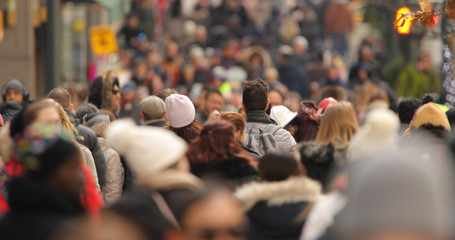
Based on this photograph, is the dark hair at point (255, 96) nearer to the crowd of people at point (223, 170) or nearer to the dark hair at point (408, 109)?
the crowd of people at point (223, 170)

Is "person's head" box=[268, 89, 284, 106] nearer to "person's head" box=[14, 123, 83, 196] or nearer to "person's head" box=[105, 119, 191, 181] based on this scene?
"person's head" box=[105, 119, 191, 181]

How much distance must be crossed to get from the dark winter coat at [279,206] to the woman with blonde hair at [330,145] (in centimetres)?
88

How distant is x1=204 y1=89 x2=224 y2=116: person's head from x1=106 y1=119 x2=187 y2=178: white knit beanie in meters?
7.64

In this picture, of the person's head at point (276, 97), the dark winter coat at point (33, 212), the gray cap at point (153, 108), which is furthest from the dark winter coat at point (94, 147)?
the dark winter coat at point (33, 212)

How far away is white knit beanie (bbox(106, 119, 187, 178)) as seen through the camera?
5613 millimetres

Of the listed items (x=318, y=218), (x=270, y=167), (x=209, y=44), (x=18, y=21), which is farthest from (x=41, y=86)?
(x=318, y=218)

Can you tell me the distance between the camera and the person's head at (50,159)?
521 centimetres

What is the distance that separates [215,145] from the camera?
7727 millimetres

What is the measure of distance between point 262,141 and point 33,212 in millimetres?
5127

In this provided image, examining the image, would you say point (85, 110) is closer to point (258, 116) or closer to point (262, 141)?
point (258, 116)

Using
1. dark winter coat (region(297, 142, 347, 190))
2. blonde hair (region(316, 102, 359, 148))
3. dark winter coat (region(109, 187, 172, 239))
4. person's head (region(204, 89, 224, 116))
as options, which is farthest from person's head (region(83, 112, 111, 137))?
dark winter coat (region(109, 187, 172, 239))

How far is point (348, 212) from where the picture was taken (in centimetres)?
384

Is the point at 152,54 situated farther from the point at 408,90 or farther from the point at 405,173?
the point at 405,173

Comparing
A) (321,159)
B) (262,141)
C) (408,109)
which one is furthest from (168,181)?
(408,109)
